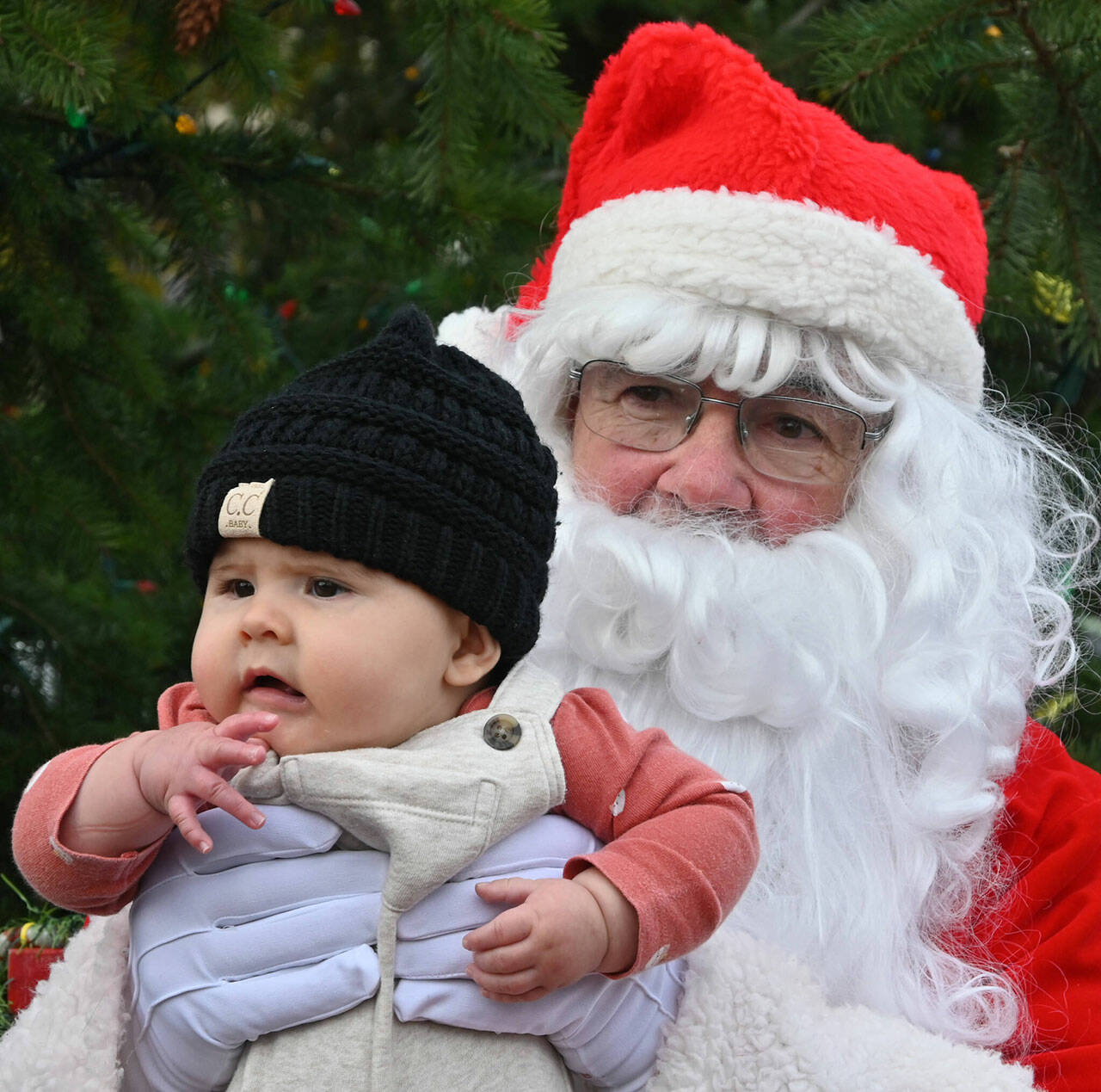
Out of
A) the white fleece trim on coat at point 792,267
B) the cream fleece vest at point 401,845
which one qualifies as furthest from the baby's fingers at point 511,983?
the white fleece trim on coat at point 792,267

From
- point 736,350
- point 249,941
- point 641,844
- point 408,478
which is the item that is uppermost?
point 408,478

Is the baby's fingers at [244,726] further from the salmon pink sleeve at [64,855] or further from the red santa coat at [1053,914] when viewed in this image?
the red santa coat at [1053,914]

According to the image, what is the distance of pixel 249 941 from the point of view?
1514mm

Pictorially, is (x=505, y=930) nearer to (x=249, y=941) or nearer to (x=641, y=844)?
(x=641, y=844)

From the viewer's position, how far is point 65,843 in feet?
4.92

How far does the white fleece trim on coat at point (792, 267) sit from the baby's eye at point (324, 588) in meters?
1.05

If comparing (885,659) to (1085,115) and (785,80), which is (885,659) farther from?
(785,80)

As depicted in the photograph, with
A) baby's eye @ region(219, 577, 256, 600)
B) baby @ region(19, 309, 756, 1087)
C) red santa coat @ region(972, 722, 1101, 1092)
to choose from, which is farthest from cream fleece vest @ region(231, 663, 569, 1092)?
red santa coat @ region(972, 722, 1101, 1092)

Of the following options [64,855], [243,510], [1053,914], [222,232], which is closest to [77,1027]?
[64,855]

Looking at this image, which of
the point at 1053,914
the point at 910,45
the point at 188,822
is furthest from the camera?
the point at 910,45

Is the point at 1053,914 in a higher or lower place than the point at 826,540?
lower

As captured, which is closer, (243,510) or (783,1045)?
(243,510)

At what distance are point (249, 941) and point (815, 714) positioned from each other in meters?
1.02

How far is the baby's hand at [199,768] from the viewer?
54.8 inches
